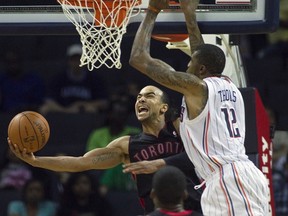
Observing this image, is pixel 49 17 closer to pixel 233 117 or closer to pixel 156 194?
pixel 233 117

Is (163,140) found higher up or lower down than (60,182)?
higher up

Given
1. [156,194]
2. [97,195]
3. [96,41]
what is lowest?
[97,195]

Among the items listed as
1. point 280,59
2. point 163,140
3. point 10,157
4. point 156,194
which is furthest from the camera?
point 280,59

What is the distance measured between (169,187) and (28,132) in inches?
87.2

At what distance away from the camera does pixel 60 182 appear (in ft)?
38.3

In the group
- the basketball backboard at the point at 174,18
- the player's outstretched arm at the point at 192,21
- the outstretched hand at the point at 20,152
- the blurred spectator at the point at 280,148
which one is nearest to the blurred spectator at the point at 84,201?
the blurred spectator at the point at 280,148

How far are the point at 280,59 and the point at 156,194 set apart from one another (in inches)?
330

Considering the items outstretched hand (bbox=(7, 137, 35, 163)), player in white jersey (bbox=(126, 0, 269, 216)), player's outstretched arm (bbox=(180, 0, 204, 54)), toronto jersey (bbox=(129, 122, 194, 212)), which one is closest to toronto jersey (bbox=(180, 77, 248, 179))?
player in white jersey (bbox=(126, 0, 269, 216))

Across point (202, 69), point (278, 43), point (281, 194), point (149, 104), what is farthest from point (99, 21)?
point (278, 43)

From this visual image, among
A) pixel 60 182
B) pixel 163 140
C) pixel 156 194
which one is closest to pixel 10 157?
pixel 60 182

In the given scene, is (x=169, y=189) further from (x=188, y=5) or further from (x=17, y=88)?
(x=17, y=88)

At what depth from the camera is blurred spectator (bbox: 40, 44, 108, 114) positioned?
41.2ft

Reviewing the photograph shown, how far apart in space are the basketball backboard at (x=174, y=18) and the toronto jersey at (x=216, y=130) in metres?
0.63

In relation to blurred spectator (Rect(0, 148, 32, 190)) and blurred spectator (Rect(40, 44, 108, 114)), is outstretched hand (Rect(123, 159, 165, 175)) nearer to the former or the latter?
blurred spectator (Rect(0, 148, 32, 190))
